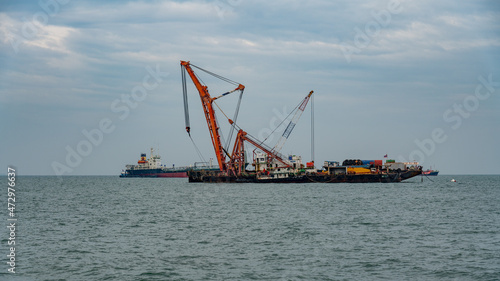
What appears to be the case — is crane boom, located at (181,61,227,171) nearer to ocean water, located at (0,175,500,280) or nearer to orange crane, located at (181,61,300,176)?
orange crane, located at (181,61,300,176)

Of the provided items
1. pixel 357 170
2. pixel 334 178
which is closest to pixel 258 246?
pixel 334 178

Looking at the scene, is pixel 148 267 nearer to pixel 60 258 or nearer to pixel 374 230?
pixel 60 258

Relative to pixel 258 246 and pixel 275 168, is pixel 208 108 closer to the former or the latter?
pixel 275 168

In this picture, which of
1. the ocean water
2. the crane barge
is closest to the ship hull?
the crane barge

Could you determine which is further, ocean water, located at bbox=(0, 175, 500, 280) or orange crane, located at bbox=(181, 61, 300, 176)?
orange crane, located at bbox=(181, 61, 300, 176)

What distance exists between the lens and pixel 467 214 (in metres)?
51.8

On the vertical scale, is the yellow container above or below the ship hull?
above

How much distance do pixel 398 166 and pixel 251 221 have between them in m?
94.1

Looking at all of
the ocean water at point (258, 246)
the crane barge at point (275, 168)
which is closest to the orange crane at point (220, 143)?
the crane barge at point (275, 168)

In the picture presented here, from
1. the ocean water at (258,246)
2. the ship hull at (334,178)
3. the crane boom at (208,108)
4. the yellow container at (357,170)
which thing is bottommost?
the ocean water at (258,246)

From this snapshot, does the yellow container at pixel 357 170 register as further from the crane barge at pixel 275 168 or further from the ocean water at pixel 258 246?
the ocean water at pixel 258 246

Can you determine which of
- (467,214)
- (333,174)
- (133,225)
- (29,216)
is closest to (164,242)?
(133,225)

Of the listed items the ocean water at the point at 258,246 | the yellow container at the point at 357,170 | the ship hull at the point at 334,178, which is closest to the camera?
the ocean water at the point at 258,246

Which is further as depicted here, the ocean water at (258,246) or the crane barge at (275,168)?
the crane barge at (275,168)
